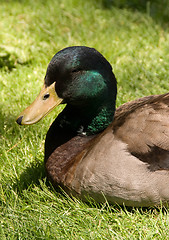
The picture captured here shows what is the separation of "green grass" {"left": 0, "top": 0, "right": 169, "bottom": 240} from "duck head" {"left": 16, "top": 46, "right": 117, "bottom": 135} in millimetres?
651

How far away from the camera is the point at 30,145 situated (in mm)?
3551

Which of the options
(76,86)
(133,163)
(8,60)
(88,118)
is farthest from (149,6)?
(133,163)

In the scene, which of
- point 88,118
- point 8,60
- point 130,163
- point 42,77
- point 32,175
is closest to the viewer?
point 130,163

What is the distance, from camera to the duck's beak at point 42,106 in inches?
107

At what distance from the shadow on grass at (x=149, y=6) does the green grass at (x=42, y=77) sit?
0.01 m

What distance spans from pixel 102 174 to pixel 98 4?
3877 mm

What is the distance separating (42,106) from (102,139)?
1.56 ft

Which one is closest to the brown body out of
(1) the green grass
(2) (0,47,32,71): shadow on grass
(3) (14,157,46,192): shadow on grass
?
(1) the green grass

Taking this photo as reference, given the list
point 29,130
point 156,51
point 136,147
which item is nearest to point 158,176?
point 136,147

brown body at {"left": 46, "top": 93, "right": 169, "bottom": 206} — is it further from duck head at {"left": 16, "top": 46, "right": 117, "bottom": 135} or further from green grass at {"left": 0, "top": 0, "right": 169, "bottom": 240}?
duck head at {"left": 16, "top": 46, "right": 117, "bottom": 135}

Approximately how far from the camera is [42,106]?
109 inches

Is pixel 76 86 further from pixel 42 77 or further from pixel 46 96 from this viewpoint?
pixel 42 77

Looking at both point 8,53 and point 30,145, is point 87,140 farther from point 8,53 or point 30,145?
point 8,53

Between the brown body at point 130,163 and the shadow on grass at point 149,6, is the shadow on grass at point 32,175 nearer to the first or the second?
the brown body at point 130,163
